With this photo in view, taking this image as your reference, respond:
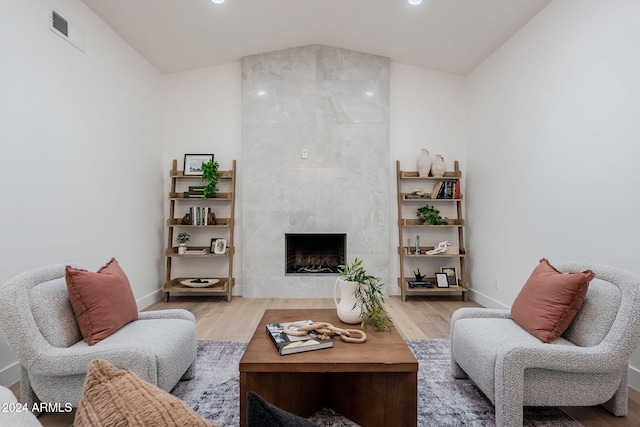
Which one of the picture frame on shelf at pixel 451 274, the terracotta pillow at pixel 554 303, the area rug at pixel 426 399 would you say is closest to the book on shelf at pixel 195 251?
the area rug at pixel 426 399

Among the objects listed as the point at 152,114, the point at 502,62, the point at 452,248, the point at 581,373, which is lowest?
the point at 581,373

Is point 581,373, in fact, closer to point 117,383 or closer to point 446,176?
point 117,383

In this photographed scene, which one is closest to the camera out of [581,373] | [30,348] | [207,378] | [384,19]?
[30,348]

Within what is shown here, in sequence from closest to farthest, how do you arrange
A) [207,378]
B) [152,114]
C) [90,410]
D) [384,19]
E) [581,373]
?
[90,410] → [581,373] → [207,378] → [384,19] → [152,114]

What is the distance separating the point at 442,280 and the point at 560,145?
208 cm

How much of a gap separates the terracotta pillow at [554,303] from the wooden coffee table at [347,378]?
30.8 inches

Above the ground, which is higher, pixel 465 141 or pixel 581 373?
pixel 465 141

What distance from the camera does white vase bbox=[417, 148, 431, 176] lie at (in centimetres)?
441

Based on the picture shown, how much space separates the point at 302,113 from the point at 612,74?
3098mm

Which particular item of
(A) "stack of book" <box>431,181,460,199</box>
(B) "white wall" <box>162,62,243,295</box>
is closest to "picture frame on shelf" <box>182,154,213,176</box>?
(B) "white wall" <box>162,62,243,295</box>

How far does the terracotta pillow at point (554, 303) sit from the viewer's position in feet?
5.99

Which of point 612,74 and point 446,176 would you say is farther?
point 446,176

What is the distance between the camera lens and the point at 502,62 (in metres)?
3.70

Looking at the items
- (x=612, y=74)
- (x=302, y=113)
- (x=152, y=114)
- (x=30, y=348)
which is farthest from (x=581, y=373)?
(x=152, y=114)
